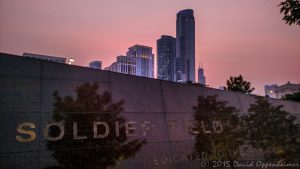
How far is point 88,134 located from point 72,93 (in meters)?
1.18

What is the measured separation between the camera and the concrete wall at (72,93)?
24.9 feet

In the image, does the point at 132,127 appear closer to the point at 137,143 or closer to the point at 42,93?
the point at 137,143

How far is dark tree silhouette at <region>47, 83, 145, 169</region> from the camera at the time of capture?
8.11 m

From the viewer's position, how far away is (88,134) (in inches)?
337

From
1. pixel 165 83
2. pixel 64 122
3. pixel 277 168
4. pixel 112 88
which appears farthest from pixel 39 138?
pixel 277 168

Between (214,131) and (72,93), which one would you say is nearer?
(72,93)

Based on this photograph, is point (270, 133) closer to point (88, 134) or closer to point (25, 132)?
point (88, 134)

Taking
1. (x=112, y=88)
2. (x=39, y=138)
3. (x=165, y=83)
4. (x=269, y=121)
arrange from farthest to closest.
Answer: (x=269, y=121)
(x=165, y=83)
(x=112, y=88)
(x=39, y=138)

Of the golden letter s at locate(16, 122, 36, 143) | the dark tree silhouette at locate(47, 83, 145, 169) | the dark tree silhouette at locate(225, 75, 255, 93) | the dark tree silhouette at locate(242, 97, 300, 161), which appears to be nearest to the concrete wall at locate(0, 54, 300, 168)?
the golden letter s at locate(16, 122, 36, 143)

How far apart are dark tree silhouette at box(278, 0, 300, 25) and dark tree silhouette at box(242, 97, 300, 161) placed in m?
6.28

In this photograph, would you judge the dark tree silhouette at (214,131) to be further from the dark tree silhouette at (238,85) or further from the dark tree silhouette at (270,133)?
the dark tree silhouette at (238,85)

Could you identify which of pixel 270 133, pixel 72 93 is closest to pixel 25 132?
pixel 72 93

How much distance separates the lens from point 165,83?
11258mm

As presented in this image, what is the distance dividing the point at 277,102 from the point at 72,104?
458 inches
